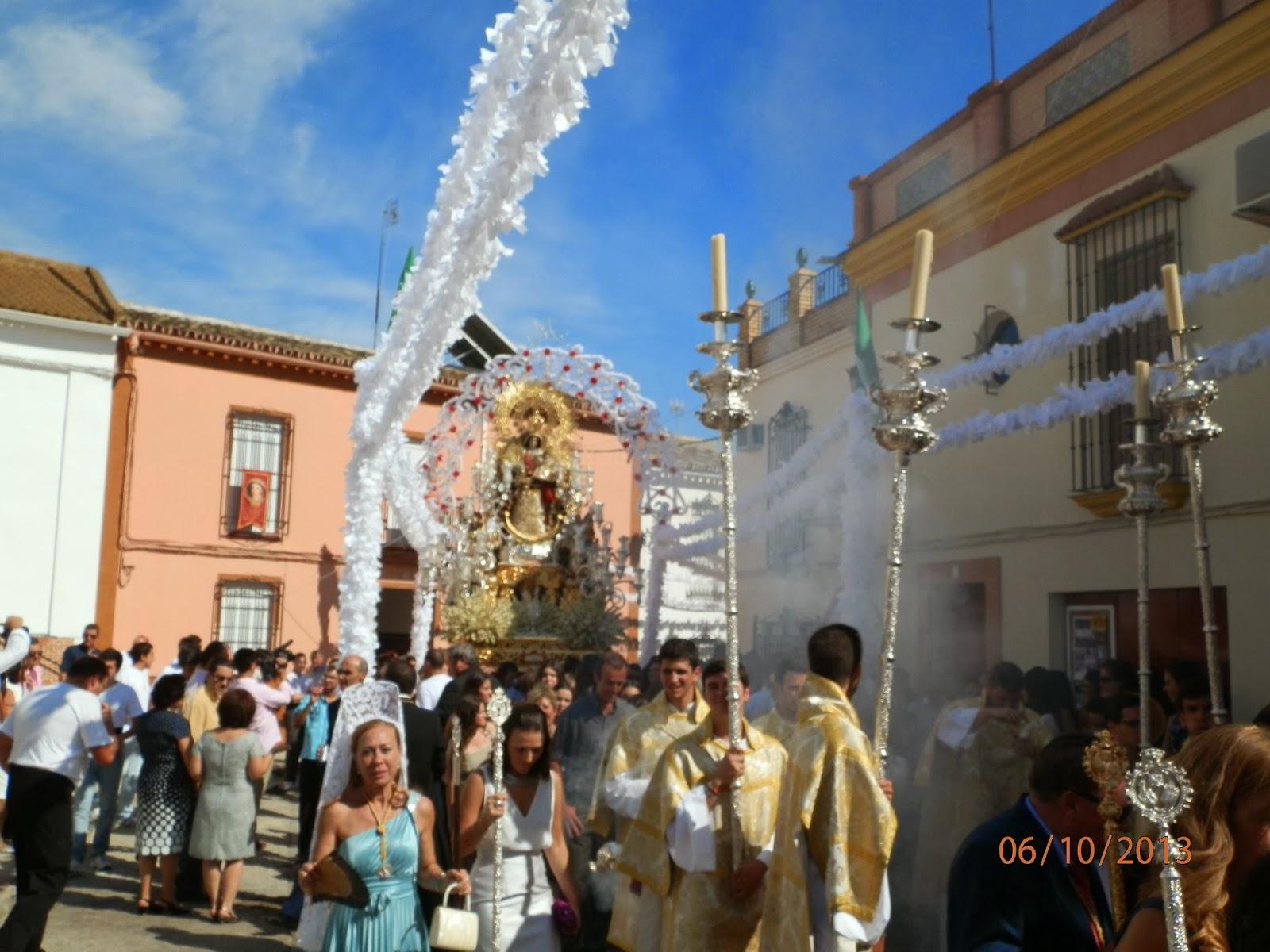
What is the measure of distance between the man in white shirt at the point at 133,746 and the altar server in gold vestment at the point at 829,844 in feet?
23.0

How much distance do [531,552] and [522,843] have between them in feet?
42.8

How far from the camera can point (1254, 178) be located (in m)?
6.80

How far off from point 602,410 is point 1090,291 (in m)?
7.27

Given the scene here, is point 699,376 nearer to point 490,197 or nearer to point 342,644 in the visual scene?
point 490,197

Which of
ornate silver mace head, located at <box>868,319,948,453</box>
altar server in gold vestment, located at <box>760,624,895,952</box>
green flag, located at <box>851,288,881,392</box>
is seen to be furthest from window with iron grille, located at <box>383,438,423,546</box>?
altar server in gold vestment, located at <box>760,624,895,952</box>

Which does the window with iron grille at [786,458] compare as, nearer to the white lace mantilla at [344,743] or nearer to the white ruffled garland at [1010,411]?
the white ruffled garland at [1010,411]

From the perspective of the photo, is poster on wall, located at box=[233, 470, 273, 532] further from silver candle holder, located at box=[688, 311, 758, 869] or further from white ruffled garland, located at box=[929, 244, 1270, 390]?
A: silver candle holder, located at box=[688, 311, 758, 869]

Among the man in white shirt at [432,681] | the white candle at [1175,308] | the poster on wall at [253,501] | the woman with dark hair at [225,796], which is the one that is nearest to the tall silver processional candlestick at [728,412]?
the white candle at [1175,308]

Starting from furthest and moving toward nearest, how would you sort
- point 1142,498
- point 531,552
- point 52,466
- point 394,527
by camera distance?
point 394,527
point 52,466
point 531,552
point 1142,498

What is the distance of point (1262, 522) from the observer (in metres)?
9.39

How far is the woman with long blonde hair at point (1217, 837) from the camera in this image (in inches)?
78.4

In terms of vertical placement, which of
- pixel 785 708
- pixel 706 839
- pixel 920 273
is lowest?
pixel 706 839

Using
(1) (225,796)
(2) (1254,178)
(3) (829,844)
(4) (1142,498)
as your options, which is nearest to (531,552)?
(1) (225,796)

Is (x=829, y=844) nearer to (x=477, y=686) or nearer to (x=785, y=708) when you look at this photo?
(x=785, y=708)
